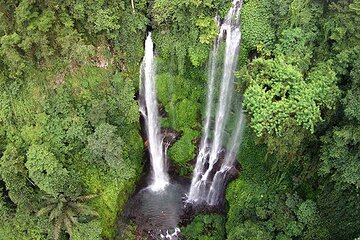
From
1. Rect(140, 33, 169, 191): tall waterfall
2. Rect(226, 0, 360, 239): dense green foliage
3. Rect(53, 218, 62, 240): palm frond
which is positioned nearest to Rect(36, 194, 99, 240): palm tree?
Rect(53, 218, 62, 240): palm frond

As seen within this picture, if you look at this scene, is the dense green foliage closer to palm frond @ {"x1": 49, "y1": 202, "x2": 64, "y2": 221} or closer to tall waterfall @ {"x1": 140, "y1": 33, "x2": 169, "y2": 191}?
tall waterfall @ {"x1": 140, "y1": 33, "x2": 169, "y2": 191}

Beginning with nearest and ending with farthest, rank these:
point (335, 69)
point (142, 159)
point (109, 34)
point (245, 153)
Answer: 1. point (335, 69)
2. point (109, 34)
3. point (245, 153)
4. point (142, 159)

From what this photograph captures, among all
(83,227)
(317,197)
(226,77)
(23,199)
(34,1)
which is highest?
(34,1)

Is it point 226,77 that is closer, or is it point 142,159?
point 226,77

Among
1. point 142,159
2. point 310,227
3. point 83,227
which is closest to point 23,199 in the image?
point 83,227

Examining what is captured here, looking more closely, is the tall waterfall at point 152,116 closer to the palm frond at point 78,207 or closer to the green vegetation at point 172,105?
the green vegetation at point 172,105

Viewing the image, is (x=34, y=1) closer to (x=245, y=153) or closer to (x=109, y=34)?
(x=109, y=34)

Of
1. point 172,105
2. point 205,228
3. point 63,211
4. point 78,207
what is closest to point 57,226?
point 63,211

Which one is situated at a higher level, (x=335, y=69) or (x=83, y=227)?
(x=335, y=69)

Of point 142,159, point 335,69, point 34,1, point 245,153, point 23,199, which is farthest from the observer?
point 142,159
